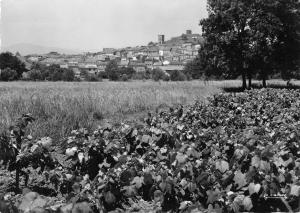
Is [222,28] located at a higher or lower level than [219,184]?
higher

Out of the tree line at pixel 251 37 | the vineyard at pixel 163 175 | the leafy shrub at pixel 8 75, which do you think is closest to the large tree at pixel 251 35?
the tree line at pixel 251 37

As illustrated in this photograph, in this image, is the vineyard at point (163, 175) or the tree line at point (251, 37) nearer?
the vineyard at point (163, 175)

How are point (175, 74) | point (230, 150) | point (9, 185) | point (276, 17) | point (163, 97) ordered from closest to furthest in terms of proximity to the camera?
point (9, 185), point (230, 150), point (163, 97), point (276, 17), point (175, 74)

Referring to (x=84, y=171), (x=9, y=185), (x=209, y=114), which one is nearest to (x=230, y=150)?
(x=84, y=171)

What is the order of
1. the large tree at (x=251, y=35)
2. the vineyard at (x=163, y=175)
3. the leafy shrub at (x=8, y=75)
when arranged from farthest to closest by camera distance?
the leafy shrub at (x=8, y=75), the large tree at (x=251, y=35), the vineyard at (x=163, y=175)

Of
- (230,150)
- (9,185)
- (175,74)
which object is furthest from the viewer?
(175,74)

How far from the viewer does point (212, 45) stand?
1423 inches

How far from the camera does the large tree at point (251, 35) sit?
34156 millimetres

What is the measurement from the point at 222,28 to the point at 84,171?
1247 inches

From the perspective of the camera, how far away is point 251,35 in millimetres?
34438

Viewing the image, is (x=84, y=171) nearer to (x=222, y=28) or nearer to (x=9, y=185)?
(x=9, y=185)

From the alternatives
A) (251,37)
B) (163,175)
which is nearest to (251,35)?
(251,37)

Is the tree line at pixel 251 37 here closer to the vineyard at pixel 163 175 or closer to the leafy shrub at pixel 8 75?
the vineyard at pixel 163 175

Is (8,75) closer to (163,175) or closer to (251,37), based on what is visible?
(251,37)
